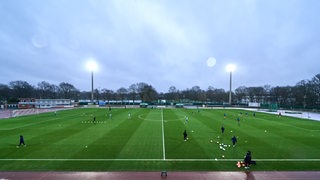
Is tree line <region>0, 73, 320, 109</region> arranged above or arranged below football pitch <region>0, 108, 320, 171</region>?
above

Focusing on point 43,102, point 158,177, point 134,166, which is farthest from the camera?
point 43,102

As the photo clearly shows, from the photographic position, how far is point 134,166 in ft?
58.2

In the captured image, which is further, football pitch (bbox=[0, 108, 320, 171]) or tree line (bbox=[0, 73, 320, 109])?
tree line (bbox=[0, 73, 320, 109])

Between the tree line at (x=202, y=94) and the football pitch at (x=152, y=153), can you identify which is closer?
the football pitch at (x=152, y=153)

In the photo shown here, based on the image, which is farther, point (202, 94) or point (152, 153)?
point (202, 94)

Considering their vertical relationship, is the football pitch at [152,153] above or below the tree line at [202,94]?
below

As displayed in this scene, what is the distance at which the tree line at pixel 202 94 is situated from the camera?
106 meters

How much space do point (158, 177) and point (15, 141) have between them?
2007 cm

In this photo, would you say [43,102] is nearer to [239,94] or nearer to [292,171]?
[292,171]

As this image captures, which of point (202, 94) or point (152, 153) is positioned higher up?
point (202, 94)

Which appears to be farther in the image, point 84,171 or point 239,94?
point 239,94

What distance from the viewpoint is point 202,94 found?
570 ft

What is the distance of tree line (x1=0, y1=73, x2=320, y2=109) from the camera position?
106m

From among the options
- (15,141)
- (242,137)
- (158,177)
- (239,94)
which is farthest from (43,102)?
(239,94)
